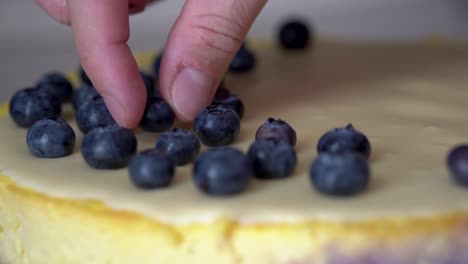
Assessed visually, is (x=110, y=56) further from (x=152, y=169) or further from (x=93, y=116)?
(x=152, y=169)

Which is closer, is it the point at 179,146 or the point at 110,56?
the point at 179,146

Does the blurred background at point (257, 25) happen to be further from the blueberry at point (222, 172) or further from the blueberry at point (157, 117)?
the blueberry at point (222, 172)

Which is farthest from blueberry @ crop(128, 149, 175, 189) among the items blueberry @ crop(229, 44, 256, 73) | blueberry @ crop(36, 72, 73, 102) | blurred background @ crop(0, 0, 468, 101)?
blurred background @ crop(0, 0, 468, 101)

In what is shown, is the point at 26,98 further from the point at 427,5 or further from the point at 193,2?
the point at 427,5

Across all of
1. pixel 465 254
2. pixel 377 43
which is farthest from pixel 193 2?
pixel 377 43

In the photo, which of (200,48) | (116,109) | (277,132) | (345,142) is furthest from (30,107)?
(345,142)

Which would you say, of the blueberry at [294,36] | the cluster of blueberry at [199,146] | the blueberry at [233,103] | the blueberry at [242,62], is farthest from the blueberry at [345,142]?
the blueberry at [294,36]

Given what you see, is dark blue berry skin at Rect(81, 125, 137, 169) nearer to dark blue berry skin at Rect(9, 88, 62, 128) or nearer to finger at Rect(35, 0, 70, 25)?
dark blue berry skin at Rect(9, 88, 62, 128)

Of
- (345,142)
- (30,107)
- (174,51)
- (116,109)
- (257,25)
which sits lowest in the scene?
(257,25)
